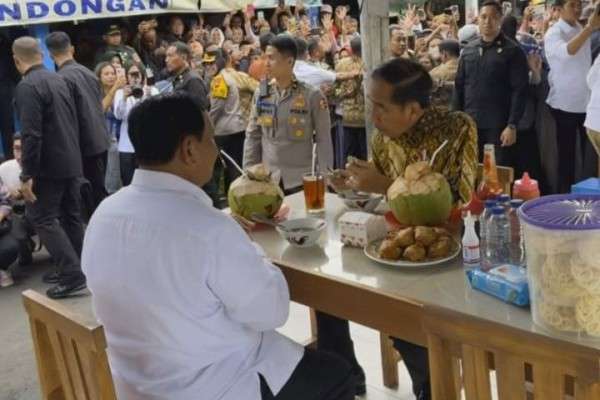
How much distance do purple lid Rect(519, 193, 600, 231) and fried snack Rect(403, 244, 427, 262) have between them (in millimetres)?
430

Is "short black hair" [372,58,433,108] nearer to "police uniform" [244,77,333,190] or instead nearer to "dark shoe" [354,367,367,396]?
"dark shoe" [354,367,367,396]

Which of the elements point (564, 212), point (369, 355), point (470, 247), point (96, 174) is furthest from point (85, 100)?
point (564, 212)

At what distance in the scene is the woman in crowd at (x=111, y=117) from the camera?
5.29 m

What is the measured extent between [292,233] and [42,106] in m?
2.51

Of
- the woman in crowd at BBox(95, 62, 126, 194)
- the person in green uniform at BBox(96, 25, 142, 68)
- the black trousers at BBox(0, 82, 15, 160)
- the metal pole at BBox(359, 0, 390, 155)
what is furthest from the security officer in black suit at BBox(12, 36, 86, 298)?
the black trousers at BBox(0, 82, 15, 160)

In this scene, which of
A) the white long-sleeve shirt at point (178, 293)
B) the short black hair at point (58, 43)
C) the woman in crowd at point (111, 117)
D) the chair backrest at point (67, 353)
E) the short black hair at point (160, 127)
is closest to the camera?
the chair backrest at point (67, 353)

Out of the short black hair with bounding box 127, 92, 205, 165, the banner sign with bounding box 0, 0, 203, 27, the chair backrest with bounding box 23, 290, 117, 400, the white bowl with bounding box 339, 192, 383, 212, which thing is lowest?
the chair backrest with bounding box 23, 290, 117, 400

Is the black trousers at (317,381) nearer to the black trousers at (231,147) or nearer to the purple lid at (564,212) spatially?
the purple lid at (564,212)

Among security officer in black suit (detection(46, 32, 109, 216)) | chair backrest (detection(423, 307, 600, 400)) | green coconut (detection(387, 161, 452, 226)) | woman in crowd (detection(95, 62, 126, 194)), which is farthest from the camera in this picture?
woman in crowd (detection(95, 62, 126, 194))

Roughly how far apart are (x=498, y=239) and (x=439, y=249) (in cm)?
15

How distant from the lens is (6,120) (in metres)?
5.96

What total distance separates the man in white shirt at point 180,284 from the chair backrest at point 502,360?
0.43m

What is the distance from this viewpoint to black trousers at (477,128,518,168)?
4660mm

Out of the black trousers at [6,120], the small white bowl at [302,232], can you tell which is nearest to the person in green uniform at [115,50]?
the black trousers at [6,120]
